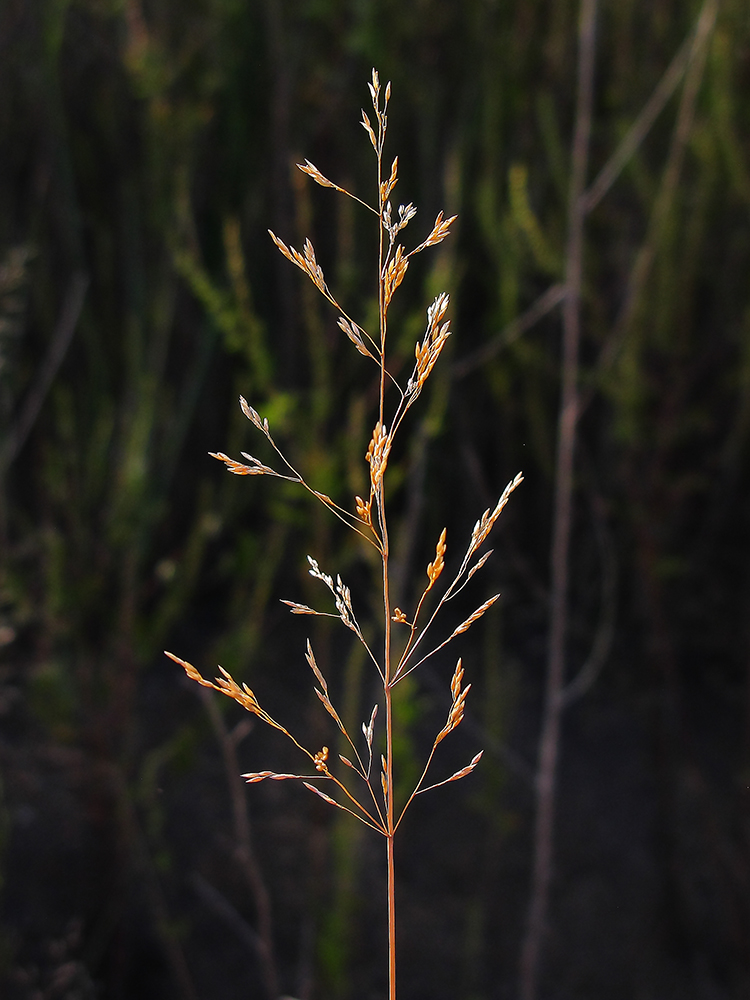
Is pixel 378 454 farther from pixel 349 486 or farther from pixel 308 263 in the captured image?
pixel 349 486

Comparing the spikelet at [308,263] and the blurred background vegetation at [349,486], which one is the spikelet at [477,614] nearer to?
the spikelet at [308,263]

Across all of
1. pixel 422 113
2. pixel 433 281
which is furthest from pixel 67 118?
pixel 433 281

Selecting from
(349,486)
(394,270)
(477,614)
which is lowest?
(349,486)

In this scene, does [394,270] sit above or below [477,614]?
above

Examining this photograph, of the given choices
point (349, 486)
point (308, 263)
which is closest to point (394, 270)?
point (308, 263)

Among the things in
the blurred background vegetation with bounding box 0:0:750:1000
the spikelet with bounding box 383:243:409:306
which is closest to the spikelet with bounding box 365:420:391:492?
the spikelet with bounding box 383:243:409:306

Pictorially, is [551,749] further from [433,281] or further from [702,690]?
[702,690]

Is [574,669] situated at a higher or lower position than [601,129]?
lower

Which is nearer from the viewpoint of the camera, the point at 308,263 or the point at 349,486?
the point at 308,263

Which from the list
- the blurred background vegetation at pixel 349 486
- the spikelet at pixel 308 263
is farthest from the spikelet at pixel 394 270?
the blurred background vegetation at pixel 349 486
